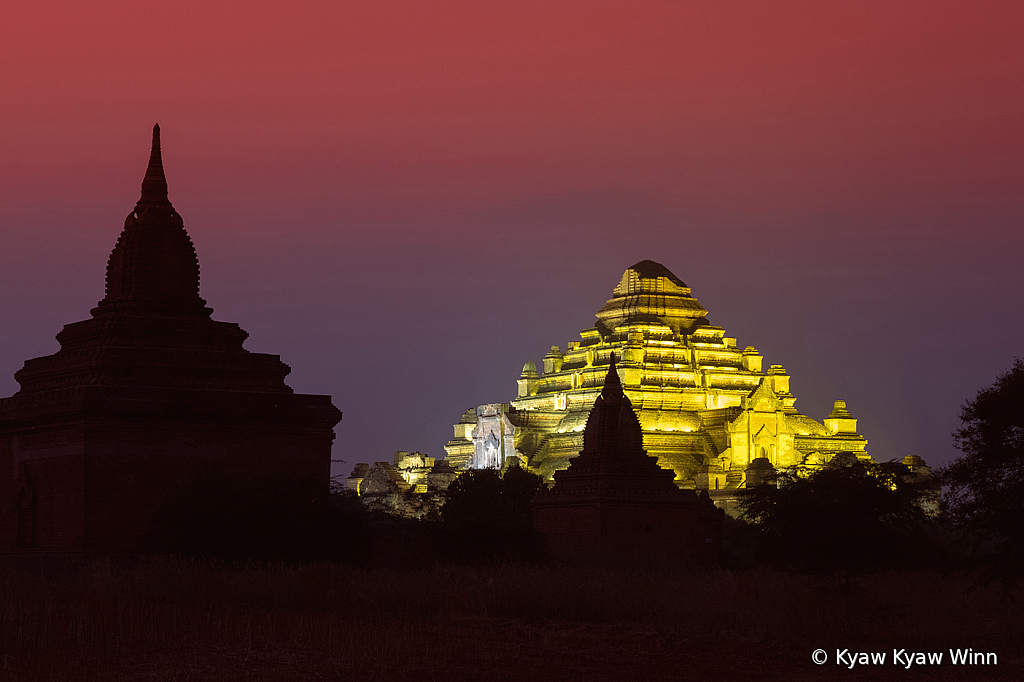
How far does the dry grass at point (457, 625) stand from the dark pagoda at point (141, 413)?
20.2ft

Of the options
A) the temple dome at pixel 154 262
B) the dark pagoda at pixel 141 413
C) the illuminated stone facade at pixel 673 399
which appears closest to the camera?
the dark pagoda at pixel 141 413

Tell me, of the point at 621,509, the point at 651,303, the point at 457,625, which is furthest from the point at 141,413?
the point at 651,303

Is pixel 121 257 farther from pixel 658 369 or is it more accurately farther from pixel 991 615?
pixel 658 369

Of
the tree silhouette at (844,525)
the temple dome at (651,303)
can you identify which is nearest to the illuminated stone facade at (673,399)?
the temple dome at (651,303)

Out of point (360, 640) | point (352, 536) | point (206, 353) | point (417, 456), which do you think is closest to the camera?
point (360, 640)

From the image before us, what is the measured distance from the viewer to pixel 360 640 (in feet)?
93.2

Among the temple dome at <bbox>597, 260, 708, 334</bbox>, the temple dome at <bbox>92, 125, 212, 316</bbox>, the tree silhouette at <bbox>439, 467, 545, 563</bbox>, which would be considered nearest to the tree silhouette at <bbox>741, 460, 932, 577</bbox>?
the tree silhouette at <bbox>439, 467, 545, 563</bbox>

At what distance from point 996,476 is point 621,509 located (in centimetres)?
2508

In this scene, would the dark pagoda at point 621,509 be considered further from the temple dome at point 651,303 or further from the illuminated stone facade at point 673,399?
the temple dome at point 651,303

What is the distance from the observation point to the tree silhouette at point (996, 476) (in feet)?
110

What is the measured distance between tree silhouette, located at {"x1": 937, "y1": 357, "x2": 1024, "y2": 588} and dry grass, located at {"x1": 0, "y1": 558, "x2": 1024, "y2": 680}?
3.05 ft

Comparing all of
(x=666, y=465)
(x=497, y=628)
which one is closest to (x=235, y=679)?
(x=497, y=628)

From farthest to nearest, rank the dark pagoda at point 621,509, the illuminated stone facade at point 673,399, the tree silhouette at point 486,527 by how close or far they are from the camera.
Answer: the illuminated stone facade at point 673,399
the dark pagoda at point 621,509
the tree silhouette at point 486,527

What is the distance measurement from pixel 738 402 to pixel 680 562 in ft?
235
